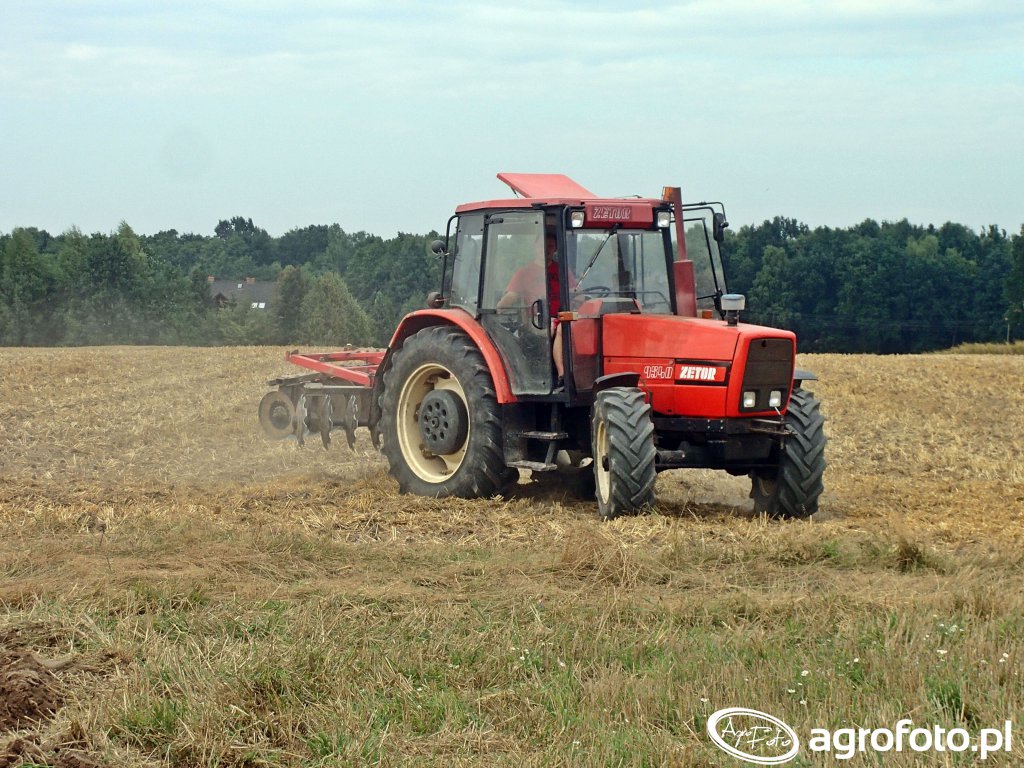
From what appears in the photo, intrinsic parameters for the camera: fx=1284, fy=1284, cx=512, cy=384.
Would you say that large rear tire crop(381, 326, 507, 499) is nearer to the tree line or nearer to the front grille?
the front grille

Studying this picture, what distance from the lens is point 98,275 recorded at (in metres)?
62.4

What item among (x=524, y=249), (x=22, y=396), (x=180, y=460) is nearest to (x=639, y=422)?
(x=524, y=249)

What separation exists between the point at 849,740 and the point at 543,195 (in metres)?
6.93

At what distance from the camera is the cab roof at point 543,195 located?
10234mm

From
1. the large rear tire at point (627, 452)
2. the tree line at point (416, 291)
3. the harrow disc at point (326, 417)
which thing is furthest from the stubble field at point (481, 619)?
the tree line at point (416, 291)

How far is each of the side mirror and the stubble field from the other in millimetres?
2201

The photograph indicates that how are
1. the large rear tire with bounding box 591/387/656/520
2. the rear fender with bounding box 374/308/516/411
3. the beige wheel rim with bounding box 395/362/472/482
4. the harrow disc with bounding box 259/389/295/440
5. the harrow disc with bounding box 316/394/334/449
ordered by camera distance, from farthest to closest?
the harrow disc with bounding box 259/389/295/440, the harrow disc with bounding box 316/394/334/449, the beige wheel rim with bounding box 395/362/472/482, the rear fender with bounding box 374/308/516/411, the large rear tire with bounding box 591/387/656/520

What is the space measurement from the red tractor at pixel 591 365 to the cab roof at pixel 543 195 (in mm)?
21

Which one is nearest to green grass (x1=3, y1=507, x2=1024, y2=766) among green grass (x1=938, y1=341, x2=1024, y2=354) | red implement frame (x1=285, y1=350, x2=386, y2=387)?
red implement frame (x1=285, y1=350, x2=386, y2=387)

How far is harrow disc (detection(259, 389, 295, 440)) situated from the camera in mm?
13677

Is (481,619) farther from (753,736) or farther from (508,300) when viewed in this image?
(508,300)

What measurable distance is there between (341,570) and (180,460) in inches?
279

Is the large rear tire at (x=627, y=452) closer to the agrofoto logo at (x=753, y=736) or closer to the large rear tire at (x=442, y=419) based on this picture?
the large rear tire at (x=442, y=419)

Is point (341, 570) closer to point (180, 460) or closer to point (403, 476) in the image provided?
point (403, 476)
